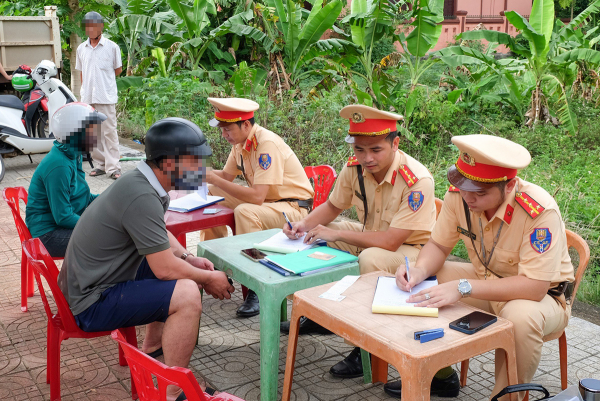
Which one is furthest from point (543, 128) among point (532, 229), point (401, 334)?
point (401, 334)

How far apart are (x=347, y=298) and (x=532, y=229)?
91cm

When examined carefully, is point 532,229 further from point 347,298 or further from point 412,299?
point 347,298

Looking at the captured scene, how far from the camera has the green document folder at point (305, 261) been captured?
2967 millimetres

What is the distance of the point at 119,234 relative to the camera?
9.30 ft

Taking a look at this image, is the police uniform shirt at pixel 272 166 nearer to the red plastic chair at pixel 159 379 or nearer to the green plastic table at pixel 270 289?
Result: the green plastic table at pixel 270 289

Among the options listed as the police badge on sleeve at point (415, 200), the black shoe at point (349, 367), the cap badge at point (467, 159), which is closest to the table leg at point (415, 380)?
the cap badge at point (467, 159)

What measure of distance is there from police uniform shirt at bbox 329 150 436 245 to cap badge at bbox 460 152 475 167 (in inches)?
28.7

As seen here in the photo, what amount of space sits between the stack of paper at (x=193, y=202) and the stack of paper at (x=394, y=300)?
180 centimetres

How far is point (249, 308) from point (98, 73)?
512cm

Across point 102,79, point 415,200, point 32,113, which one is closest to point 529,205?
point 415,200

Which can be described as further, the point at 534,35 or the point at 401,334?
the point at 534,35

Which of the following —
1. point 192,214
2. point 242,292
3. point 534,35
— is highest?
point 534,35

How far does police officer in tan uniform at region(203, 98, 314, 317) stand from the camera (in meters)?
4.24

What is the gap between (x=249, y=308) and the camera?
4.21m
